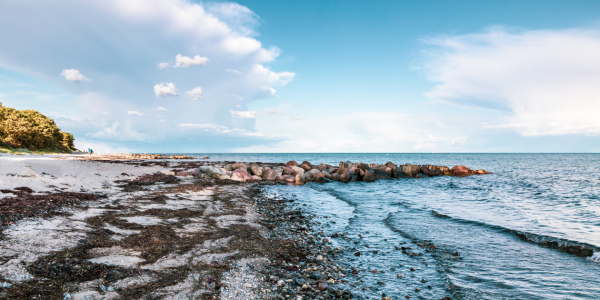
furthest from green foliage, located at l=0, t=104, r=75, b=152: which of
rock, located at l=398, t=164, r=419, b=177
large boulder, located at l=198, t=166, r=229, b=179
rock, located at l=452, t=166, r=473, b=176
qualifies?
rock, located at l=452, t=166, r=473, b=176

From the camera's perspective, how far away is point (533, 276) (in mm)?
6391

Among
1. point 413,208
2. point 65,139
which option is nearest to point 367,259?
point 413,208

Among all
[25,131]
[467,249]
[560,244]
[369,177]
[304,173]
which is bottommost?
[467,249]

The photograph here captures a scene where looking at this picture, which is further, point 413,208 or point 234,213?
point 413,208

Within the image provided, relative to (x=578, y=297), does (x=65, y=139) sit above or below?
above

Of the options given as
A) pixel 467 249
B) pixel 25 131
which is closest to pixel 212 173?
pixel 467 249

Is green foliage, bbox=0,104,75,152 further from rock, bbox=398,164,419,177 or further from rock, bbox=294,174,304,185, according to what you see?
rock, bbox=398,164,419,177

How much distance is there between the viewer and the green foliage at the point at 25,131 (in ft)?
154

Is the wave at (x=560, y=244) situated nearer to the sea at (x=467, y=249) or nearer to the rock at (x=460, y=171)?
the sea at (x=467, y=249)

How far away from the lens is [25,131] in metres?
48.7

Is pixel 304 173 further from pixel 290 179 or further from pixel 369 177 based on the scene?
pixel 369 177

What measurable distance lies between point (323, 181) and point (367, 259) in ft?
70.5

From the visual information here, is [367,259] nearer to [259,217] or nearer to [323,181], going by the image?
[259,217]

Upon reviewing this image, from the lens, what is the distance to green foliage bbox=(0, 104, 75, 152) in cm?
4700
